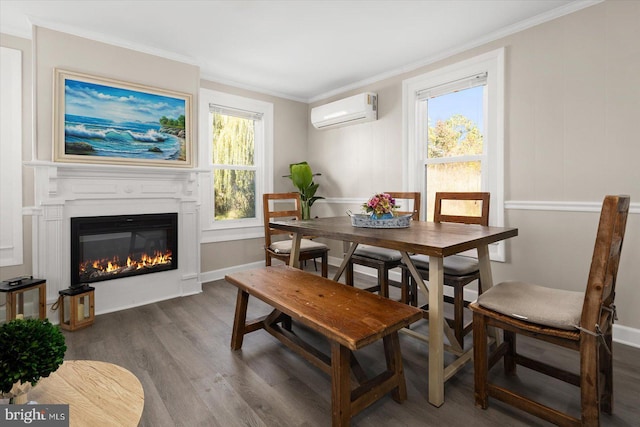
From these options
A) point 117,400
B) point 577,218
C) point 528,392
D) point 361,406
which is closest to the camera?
point 117,400

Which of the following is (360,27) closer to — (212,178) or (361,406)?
(212,178)

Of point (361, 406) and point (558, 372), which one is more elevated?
point (558, 372)

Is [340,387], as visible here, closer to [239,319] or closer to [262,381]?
[262,381]

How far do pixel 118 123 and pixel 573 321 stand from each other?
3.59 meters

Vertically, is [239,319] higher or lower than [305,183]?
lower

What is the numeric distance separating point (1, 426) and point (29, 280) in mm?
2193

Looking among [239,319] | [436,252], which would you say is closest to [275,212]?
[239,319]

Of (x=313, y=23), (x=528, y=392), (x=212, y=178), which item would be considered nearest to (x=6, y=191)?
(x=212, y=178)

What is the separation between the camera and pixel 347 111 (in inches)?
159

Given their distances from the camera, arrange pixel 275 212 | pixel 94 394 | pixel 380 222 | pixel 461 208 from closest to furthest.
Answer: pixel 94 394
pixel 380 222
pixel 461 208
pixel 275 212

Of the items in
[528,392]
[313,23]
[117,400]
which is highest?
[313,23]

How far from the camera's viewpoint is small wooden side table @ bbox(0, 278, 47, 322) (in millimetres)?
2344

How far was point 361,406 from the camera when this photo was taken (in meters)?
1.49

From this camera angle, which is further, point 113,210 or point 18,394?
point 113,210
